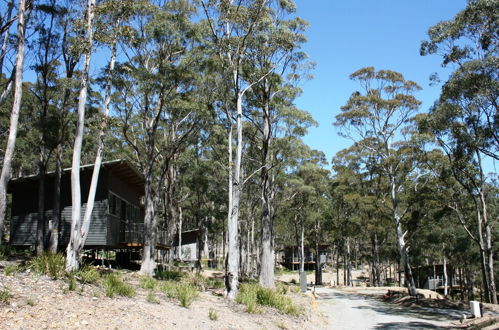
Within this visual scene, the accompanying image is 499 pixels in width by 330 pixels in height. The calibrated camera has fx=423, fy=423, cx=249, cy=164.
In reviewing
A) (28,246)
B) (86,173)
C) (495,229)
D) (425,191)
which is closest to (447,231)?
(495,229)

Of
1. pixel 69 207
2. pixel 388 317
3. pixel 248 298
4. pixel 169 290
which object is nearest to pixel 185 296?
pixel 169 290

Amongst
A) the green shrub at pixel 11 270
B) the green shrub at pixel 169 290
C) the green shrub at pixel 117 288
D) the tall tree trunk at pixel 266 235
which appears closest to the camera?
the green shrub at pixel 11 270

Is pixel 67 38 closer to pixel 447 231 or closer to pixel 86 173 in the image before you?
pixel 86 173

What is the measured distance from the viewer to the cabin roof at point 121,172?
20.4 metres

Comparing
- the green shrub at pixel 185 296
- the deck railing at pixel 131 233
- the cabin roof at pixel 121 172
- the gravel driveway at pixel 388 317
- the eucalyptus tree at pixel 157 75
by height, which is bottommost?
the gravel driveway at pixel 388 317

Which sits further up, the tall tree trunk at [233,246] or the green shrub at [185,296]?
the tall tree trunk at [233,246]

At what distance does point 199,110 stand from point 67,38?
23.3ft

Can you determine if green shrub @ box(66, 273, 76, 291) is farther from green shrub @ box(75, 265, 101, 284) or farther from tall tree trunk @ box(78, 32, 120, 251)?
tall tree trunk @ box(78, 32, 120, 251)

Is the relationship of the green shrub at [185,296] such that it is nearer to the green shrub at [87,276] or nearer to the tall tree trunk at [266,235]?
the green shrub at [87,276]

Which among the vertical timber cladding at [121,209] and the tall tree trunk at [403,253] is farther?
the tall tree trunk at [403,253]

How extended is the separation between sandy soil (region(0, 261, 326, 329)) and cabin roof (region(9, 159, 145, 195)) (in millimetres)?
9472

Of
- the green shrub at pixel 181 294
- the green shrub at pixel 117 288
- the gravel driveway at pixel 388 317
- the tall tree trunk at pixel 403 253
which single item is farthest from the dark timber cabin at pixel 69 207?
the tall tree trunk at pixel 403 253

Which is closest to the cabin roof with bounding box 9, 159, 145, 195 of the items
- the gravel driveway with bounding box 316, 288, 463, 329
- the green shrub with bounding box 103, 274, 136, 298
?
the green shrub with bounding box 103, 274, 136, 298

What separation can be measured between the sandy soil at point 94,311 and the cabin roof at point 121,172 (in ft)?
31.1
